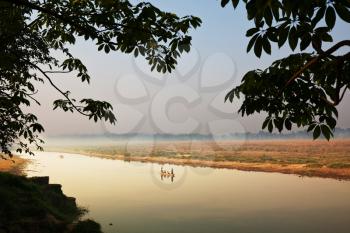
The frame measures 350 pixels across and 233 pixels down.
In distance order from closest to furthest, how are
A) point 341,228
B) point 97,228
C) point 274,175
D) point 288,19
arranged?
1. point 288,19
2. point 97,228
3. point 341,228
4. point 274,175

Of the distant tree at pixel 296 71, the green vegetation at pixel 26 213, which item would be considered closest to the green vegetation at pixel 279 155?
the green vegetation at pixel 26 213

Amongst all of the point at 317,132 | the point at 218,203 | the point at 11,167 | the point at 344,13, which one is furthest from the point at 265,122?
the point at 11,167

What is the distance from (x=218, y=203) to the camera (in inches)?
1649

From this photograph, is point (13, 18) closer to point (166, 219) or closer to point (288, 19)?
point (288, 19)

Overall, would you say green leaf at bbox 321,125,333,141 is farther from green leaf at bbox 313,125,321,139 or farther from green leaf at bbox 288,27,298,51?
green leaf at bbox 288,27,298,51

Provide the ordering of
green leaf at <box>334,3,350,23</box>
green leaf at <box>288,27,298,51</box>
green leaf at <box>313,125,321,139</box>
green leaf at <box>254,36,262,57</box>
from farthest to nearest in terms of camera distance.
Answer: green leaf at <box>313,125,321,139</box>
green leaf at <box>254,36,262,57</box>
green leaf at <box>288,27,298,51</box>
green leaf at <box>334,3,350,23</box>

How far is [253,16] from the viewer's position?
331cm

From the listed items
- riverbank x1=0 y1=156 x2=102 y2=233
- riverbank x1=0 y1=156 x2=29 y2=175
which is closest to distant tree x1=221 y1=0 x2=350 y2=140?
riverbank x1=0 y1=156 x2=102 y2=233

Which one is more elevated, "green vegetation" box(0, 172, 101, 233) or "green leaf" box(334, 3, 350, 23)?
"green leaf" box(334, 3, 350, 23)

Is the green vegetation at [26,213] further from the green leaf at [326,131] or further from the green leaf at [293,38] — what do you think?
the green leaf at [293,38]

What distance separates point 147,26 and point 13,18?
3191 millimetres

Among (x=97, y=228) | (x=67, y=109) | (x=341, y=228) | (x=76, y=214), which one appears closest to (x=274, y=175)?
(x=341, y=228)

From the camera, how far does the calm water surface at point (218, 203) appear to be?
31328mm

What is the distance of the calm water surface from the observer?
103 feet
